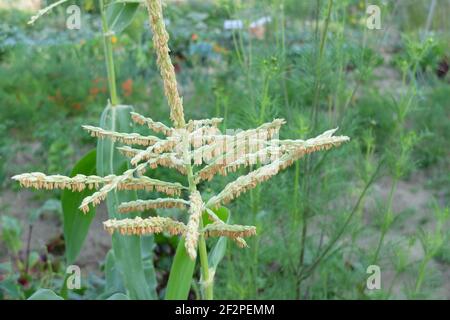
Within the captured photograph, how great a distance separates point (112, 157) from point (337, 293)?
40.2 inches

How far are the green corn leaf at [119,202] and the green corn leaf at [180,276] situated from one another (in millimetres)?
414

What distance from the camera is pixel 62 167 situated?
322 cm

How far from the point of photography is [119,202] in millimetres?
1616

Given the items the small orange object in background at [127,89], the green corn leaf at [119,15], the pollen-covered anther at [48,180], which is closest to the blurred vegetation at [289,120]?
the small orange object in background at [127,89]

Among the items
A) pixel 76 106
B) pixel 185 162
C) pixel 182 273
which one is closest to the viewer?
pixel 185 162

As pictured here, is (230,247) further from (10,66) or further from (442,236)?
(10,66)

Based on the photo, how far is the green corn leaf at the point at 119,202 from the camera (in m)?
1.61

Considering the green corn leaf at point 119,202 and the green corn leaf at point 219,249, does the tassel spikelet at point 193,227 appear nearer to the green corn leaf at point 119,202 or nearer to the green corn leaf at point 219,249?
the green corn leaf at point 219,249

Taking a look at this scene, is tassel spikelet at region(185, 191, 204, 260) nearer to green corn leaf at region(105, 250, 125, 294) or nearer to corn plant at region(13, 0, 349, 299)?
corn plant at region(13, 0, 349, 299)

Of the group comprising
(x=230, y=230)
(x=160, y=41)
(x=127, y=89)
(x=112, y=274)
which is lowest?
(x=112, y=274)

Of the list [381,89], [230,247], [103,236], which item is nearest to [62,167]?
[103,236]

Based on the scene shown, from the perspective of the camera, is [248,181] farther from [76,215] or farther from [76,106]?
[76,106]

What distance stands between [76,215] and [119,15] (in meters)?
0.52

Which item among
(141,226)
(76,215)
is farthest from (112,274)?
(141,226)
